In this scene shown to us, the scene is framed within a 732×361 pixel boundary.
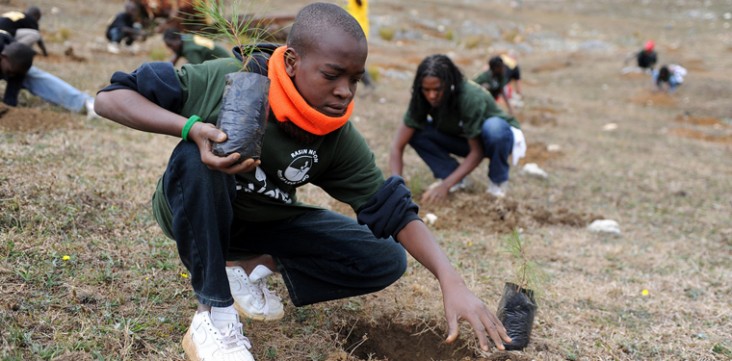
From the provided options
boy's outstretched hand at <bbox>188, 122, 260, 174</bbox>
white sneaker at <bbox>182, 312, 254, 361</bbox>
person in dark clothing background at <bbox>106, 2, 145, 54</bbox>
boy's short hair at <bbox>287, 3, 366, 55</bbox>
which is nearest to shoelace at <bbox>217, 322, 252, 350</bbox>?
white sneaker at <bbox>182, 312, 254, 361</bbox>

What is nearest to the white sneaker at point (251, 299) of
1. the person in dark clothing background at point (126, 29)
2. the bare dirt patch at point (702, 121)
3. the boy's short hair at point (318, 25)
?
the boy's short hair at point (318, 25)

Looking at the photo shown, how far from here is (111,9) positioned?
15.0 metres

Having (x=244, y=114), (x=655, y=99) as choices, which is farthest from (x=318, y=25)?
(x=655, y=99)

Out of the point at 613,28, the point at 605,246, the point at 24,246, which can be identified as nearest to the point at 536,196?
the point at 605,246

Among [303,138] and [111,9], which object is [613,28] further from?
[303,138]

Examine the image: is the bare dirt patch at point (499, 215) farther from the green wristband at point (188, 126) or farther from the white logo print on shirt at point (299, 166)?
the green wristband at point (188, 126)

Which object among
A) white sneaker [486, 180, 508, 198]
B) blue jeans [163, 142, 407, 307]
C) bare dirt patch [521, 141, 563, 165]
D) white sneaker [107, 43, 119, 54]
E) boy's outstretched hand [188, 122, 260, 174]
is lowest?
bare dirt patch [521, 141, 563, 165]

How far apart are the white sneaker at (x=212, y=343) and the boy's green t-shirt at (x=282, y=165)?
15.0 inches

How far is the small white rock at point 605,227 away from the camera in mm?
4105

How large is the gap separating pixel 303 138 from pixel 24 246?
1.45 metres

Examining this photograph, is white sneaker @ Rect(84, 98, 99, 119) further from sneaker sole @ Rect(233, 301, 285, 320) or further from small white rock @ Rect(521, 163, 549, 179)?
small white rock @ Rect(521, 163, 549, 179)

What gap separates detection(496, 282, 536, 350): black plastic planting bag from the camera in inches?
83.4

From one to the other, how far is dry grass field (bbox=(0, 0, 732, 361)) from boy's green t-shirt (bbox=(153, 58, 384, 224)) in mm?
470

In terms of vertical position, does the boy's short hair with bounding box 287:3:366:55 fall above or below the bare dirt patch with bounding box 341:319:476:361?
above
